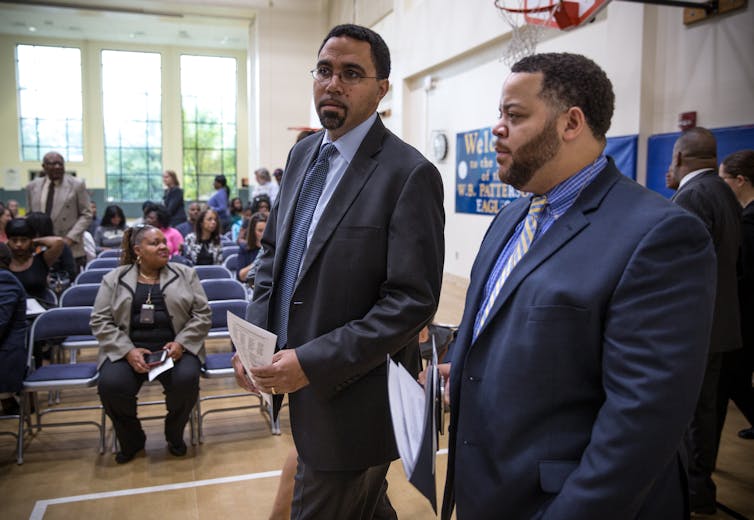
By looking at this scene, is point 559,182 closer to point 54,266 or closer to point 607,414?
point 607,414

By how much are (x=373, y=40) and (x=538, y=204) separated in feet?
2.68

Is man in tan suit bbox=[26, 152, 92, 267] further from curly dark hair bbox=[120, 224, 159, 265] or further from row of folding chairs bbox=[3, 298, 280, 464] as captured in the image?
curly dark hair bbox=[120, 224, 159, 265]

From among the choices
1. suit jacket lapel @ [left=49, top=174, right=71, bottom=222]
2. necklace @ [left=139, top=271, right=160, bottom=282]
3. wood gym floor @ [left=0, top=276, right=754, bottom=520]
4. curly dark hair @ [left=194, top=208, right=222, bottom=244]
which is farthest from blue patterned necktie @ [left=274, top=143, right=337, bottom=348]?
suit jacket lapel @ [left=49, top=174, right=71, bottom=222]

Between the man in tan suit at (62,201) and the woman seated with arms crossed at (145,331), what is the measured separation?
8.75ft

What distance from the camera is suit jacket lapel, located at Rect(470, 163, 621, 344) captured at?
1206 millimetres

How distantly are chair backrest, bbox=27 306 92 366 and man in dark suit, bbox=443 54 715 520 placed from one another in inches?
147

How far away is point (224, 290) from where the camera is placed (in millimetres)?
5113

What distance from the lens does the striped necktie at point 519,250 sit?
135 cm

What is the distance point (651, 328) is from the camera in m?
1.07

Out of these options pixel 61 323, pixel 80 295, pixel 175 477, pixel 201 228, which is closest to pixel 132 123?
pixel 201 228

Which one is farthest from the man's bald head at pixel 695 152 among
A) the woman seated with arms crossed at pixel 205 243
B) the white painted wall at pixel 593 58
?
the woman seated with arms crossed at pixel 205 243

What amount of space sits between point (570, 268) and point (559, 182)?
23 centimetres

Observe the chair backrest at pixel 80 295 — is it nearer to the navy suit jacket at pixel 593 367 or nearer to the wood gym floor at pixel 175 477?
the wood gym floor at pixel 175 477

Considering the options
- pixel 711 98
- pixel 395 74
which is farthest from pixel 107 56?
pixel 711 98
